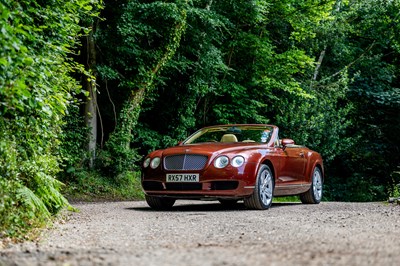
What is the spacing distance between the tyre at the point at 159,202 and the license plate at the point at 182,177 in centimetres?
72

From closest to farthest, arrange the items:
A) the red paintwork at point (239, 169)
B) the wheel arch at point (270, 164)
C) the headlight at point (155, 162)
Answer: the red paintwork at point (239, 169)
the headlight at point (155, 162)
the wheel arch at point (270, 164)

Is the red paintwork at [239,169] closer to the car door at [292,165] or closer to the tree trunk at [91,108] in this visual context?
the car door at [292,165]

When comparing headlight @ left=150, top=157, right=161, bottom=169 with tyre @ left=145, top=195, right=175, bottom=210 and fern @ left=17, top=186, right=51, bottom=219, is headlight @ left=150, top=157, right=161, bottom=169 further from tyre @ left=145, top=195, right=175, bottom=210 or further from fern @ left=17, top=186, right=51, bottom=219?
fern @ left=17, top=186, right=51, bottom=219

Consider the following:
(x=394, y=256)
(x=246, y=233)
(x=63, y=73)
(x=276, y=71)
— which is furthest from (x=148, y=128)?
(x=394, y=256)

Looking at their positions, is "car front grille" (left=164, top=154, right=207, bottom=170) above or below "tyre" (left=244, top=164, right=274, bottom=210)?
above

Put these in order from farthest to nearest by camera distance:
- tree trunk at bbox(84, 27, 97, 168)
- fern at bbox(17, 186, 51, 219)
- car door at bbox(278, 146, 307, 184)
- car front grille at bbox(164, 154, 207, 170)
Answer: tree trunk at bbox(84, 27, 97, 168) < car door at bbox(278, 146, 307, 184) < car front grille at bbox(164, 154, 207, 170) < fern at bbox(17, 186, 51, 219)

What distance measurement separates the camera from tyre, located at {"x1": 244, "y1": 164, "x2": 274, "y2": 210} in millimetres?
11023

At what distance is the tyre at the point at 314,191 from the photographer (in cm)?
1380

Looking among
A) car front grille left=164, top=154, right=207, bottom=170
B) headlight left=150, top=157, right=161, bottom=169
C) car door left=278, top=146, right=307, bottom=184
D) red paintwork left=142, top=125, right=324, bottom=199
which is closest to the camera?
red paintwork left=142, top=125, right=324, bottom=199

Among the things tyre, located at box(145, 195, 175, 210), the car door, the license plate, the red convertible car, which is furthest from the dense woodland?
the car door

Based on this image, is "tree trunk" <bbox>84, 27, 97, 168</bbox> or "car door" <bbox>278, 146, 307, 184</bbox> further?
"tree trunk" <bbox>84, 27, 97, 168</bbox>

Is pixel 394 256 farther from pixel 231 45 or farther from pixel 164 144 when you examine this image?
pixel 231 45

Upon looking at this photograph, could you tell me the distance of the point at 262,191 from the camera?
11.3 m

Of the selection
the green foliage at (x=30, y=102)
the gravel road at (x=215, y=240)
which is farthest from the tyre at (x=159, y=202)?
the green foliage at (x=30, y=102)
